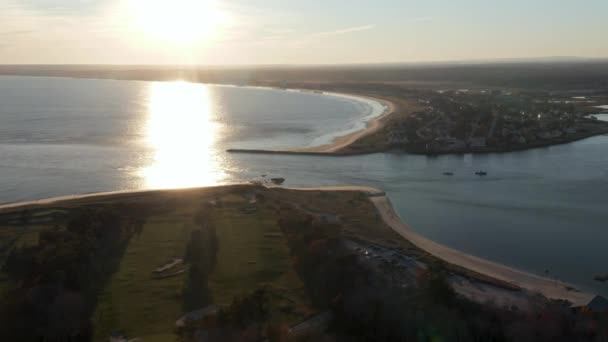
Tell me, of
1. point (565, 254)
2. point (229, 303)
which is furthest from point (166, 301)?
point (565, 254)

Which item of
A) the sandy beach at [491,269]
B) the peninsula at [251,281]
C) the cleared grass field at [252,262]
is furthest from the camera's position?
the sandy beach at [491,269]

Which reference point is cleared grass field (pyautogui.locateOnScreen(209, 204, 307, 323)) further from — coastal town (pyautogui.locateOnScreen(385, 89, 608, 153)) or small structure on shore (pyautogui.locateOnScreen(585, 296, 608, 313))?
coastal town (pyautogui.locateOnScreen(385, 89, 608, 153))

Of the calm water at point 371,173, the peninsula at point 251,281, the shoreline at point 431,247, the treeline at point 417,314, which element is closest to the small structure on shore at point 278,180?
the calm water at point 371,173

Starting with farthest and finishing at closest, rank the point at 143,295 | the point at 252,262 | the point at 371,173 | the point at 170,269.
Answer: the point at 371,173 → the point at 252,262 → the point at 170,269 → the point at 143,295

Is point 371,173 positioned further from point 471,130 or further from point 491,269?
point 471,130

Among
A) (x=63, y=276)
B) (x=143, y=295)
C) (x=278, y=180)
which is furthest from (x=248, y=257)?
(x=278, y=180)

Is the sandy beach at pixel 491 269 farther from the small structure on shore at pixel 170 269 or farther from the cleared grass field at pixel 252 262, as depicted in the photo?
the small structure on shore at pixel 170 269

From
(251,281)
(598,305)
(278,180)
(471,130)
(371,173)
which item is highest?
(471,130)
